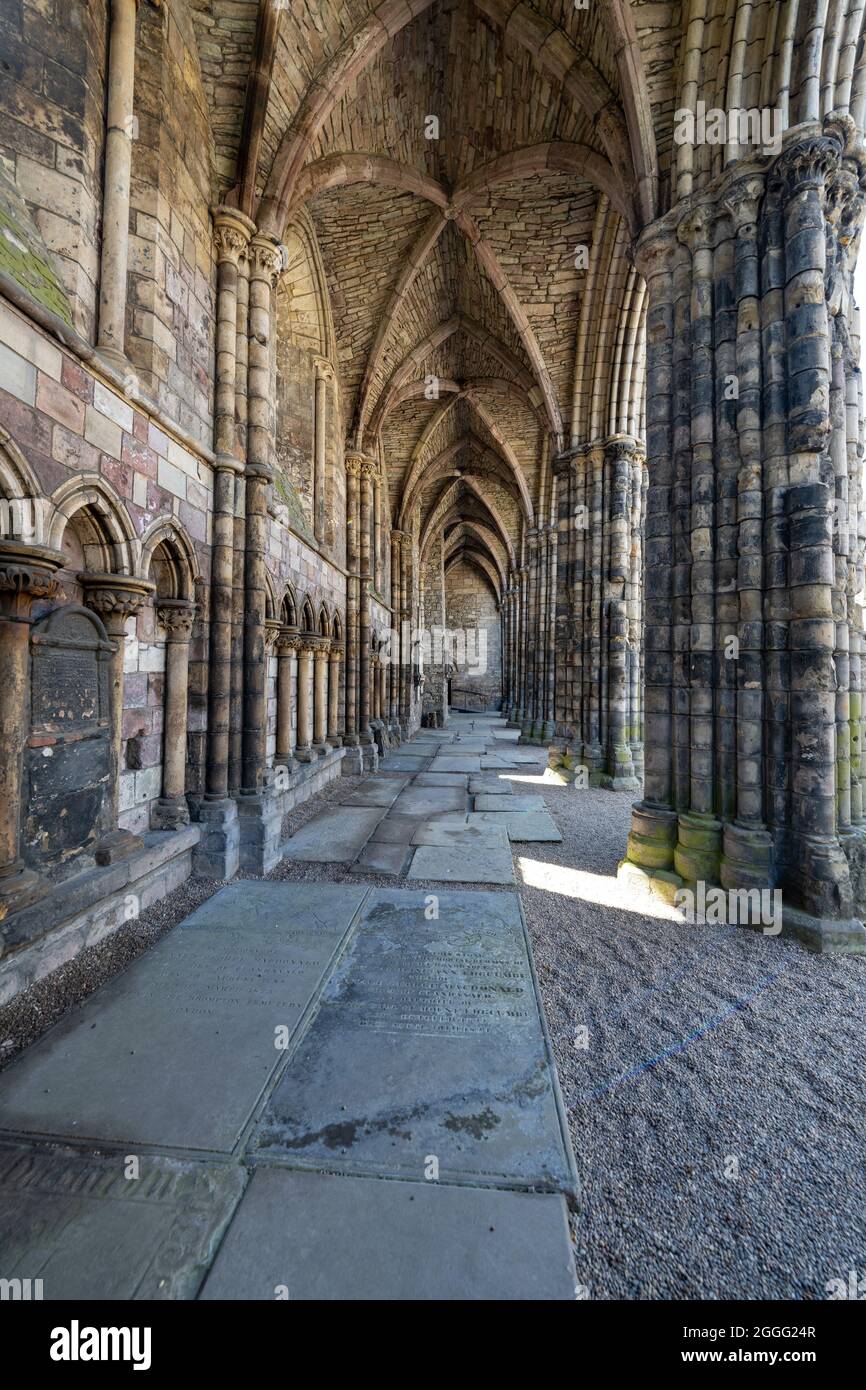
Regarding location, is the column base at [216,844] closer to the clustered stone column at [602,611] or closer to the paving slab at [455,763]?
the paving slab at [455,763]

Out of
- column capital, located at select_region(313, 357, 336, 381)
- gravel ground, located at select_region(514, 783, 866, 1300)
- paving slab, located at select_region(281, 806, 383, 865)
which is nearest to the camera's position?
gravel ground, located at select_region(514, 783, 866, 1300)

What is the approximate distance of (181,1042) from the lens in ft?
8.60

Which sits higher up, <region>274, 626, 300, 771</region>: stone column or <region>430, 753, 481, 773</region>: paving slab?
<region>274, 626, 300, 771</region>: stone column

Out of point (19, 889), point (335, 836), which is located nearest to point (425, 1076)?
point (19, 889)

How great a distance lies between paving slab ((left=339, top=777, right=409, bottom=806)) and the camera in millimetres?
8398

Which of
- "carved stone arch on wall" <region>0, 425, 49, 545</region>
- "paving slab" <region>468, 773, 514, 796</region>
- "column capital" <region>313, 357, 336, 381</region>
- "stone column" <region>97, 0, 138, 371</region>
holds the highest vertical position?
"column capital" <region>313, 357, 336, 381</region>

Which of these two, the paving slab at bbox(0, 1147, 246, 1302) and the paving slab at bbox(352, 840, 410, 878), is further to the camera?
the paving slab at bbox(352, 840, 410, 878)

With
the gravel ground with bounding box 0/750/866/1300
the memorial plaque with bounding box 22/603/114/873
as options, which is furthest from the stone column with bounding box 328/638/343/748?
the memorial plaque with bounding box 22/603/114/873

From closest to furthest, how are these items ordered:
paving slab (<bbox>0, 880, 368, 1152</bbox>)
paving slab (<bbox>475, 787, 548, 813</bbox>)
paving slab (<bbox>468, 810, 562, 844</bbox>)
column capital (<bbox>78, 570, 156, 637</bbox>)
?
paving slab (<bbox>0, 880, 368, 1152</bbox>), column capital (<bbox>78, 570, 156, 637</bbox>), paving slab (<bbox>468, 810, 562, 844</bbox>), paving slab (<bbox>475, 787, 548, 813</bbox>)

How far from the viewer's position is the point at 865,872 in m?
4.07

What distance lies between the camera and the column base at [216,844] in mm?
5047

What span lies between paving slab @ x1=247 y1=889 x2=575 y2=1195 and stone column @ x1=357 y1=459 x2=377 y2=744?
28.1 ft

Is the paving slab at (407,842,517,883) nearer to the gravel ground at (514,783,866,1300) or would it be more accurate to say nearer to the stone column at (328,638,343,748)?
the gravel ground at (514,783,866,1300)
